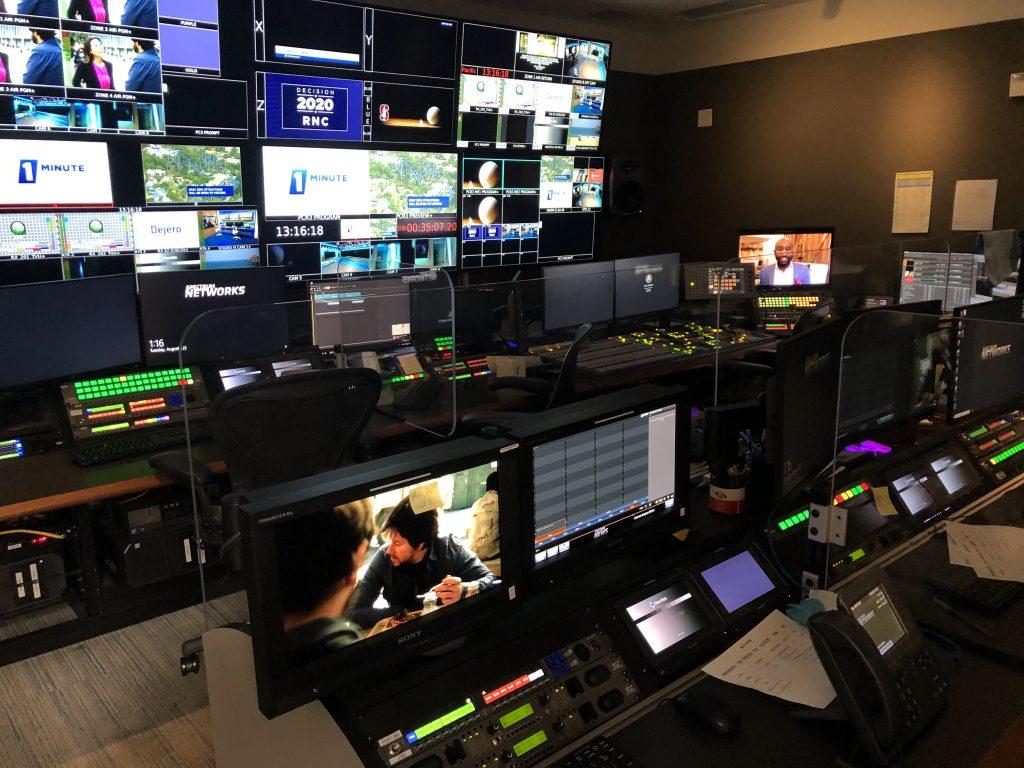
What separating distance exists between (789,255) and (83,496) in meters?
4.05

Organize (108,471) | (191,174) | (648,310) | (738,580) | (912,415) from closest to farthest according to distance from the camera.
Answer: (738,580)
(912,415)
(108,471)
(191,174)
(648,310)

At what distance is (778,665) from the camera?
143 cm

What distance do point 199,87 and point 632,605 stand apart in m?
3.39

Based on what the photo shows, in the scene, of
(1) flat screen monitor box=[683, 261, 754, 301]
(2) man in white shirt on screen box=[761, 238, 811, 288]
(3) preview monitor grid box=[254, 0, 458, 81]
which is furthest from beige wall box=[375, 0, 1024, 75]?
(1) flat screen monitor box=[683, 261, 754, 301]

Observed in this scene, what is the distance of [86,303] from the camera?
2.81m

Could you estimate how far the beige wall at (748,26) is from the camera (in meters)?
4.63

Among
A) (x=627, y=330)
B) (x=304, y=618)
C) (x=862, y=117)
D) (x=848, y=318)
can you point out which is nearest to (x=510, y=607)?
(x=304, y=618)

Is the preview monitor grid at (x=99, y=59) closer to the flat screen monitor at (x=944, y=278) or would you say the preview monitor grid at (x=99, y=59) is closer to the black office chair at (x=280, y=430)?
the black office chair at (x=280, y=430)

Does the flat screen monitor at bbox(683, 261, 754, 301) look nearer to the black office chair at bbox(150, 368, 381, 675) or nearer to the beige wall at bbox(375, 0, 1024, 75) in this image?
the beige wall at bbox(375, 0, 1024, 75)

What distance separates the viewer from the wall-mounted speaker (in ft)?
18.6

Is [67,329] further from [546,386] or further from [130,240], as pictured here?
[546,386]

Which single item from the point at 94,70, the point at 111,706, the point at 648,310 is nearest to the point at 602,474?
the point at 111,706

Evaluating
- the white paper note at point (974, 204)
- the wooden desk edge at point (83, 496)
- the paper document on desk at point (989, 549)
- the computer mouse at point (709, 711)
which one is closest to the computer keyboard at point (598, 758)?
the computer mouse at point (709, 711)

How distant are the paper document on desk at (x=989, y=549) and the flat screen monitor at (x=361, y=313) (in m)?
2.02
